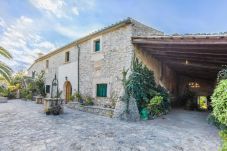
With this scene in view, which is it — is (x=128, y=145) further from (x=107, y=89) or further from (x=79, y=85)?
(x=79, y=85)

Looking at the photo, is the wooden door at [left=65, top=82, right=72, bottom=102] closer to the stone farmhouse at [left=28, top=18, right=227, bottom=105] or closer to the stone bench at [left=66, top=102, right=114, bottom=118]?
the stone farmhouse at [left=28, top=18, right=227, bottom=105]

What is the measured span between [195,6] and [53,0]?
1071 cm

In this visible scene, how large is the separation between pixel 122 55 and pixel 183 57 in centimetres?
386

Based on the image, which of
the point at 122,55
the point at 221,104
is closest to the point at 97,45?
the point at 122,55

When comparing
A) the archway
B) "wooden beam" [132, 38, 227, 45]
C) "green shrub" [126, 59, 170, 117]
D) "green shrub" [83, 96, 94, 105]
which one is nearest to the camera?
"wooden beam" [132, 38, 227, 45]

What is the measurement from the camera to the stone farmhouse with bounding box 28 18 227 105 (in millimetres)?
8246

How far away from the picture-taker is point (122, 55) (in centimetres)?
1064

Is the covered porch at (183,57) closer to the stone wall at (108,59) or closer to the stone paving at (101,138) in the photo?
the stone wall at (108,59)

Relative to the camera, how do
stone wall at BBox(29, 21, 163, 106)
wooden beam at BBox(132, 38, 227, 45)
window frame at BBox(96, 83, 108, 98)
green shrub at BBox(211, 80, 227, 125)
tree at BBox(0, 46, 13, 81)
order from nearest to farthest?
green shrub at BBox(211, 80, 227, 125), wooden beam at BBox(132, 38, 227, 45), tree at BBox(0, 46, 13, 81), stone wall at BBox(29, 21, 163, 106), window frame at BBox(96, 83, 108, 98)

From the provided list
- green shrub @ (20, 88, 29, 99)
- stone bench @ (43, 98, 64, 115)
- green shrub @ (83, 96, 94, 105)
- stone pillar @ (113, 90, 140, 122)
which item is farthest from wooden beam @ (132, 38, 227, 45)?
green shrub @ (20, 88, 29, 99)

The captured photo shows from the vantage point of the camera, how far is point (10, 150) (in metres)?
4.56

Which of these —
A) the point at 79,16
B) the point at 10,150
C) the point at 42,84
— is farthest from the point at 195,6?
the point at 42,84

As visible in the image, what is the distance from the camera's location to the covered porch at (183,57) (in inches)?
290

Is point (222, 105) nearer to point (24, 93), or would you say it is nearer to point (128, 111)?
point (128, 111)
